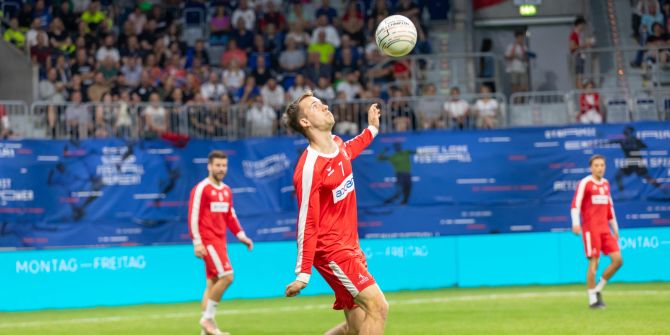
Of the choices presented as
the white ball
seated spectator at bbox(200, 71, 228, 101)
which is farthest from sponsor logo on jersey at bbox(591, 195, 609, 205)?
seated spectator at bbox(200, 71, 228, 101)

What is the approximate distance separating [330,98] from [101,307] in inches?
325

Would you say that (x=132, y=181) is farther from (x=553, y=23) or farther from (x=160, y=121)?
(x=553, y=23)

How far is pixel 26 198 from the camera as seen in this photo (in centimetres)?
2142

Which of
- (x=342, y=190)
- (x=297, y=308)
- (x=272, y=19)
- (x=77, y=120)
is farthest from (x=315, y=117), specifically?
(x=272, y=19)

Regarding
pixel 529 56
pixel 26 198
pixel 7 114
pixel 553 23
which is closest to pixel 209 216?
pixel 26 198

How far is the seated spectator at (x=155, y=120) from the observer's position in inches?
907

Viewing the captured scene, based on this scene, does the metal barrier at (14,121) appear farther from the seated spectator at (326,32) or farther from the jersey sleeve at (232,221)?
the jersey sleeve at (232,221)

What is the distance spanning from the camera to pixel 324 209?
959cm

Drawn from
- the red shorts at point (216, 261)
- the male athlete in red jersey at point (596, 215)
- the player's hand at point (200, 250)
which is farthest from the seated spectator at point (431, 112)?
the player's hand at point (200, 250)

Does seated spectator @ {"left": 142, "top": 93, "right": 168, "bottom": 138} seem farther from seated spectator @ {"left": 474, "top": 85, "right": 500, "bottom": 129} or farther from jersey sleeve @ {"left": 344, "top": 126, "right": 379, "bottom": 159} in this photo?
jersey sleeve @ {"left": 344, "top": 126, "right": 379, "bottom": 159}

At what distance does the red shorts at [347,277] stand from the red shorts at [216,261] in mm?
5233

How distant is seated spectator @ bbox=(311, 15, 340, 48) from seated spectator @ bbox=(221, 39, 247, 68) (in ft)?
5.86

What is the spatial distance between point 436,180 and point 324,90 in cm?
392

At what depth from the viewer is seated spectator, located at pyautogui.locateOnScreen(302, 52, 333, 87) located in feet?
87.4
